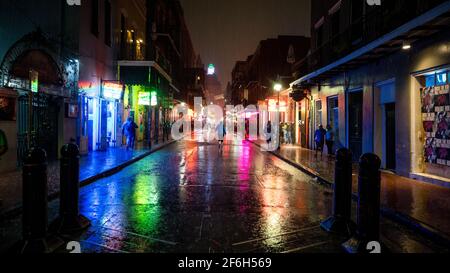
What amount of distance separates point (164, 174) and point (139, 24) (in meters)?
20.1

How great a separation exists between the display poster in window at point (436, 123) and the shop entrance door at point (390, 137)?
2.34 m

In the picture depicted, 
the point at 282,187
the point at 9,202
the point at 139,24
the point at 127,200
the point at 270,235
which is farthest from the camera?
the point at 139,24

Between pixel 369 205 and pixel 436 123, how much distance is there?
7154 millimetres

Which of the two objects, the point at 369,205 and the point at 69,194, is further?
the point at 69,194

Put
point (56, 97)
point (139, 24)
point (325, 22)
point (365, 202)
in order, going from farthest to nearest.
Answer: point (139, 24)
point (325, 22)
point (56, 97)
point (365, 202)

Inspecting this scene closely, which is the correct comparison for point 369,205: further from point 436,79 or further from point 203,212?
point 436,79

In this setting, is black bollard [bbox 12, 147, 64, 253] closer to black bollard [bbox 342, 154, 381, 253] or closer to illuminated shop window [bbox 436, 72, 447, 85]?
black bollard [bbox 342, 154, 381, 253]

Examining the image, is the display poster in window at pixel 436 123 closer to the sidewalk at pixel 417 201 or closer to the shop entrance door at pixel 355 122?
the sidewalk at pixel 417 201

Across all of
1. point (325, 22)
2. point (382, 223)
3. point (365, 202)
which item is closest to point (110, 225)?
point (365, 202)

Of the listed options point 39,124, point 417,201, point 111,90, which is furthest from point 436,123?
point 111,90

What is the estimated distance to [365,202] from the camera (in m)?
4.93

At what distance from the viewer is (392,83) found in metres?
13.3

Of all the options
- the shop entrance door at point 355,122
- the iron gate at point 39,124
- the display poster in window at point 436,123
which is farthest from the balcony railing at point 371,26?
the iron gate at point 39,124
